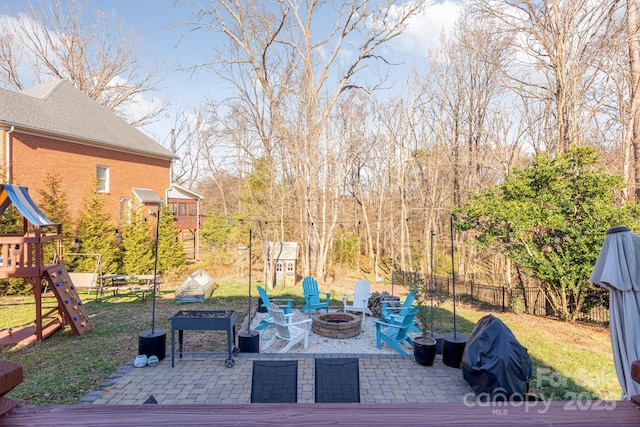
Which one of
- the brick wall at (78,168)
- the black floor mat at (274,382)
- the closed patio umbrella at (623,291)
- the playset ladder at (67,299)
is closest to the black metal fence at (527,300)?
the closed patio umbrella at (623,291)

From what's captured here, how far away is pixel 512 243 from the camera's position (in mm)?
9906

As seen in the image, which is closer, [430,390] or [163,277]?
[430,390]

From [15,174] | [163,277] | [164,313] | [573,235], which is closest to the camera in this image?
[573,235]

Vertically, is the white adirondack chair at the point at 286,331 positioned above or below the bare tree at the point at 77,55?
below

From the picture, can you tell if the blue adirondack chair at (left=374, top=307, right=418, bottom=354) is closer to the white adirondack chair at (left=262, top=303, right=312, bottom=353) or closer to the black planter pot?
the black planter pot

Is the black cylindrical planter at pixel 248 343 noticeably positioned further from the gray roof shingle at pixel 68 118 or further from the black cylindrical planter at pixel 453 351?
the gray roof shingle at pixel 68 118

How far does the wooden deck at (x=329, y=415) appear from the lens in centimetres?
96

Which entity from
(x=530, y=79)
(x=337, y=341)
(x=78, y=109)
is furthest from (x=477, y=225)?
(x=78, y=109)

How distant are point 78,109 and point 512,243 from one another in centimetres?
1849

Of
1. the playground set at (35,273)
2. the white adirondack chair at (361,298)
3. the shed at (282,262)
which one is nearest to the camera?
the playground set at (35,273)

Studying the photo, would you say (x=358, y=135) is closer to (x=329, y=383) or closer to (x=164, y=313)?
(x=164, y=313)

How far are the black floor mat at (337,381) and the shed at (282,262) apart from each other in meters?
9.60

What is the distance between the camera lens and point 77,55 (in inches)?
840

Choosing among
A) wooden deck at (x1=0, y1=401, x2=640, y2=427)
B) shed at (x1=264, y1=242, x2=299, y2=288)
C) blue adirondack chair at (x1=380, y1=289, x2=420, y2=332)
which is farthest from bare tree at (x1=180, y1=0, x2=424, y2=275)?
wooden deck at (x1=0, y1=401, x2=640, y2=427)
